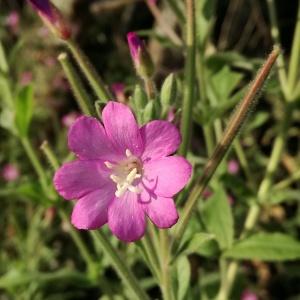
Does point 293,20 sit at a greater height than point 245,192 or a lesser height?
lesser

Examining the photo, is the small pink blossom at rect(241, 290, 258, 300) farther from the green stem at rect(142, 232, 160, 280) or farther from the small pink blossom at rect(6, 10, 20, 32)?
the small pink blossom at rect(6, 10, 20, 32)

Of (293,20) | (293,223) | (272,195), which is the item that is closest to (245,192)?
(272,195)

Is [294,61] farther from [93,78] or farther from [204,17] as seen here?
[93,78]

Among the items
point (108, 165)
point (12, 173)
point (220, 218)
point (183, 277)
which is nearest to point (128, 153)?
point (108, 165)

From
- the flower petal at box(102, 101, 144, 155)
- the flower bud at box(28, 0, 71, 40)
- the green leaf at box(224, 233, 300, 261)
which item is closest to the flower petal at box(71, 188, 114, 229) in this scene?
the flower petal at box(102, 101, 144, 155)

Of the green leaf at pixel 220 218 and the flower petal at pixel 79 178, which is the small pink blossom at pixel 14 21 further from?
the flower petal at pixel 79 178

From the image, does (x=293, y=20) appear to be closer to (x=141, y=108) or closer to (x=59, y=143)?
(x=59, y=143)

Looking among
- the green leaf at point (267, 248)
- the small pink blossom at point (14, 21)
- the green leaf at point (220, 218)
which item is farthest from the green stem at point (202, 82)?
the small pink blossom at point (14, 21)
